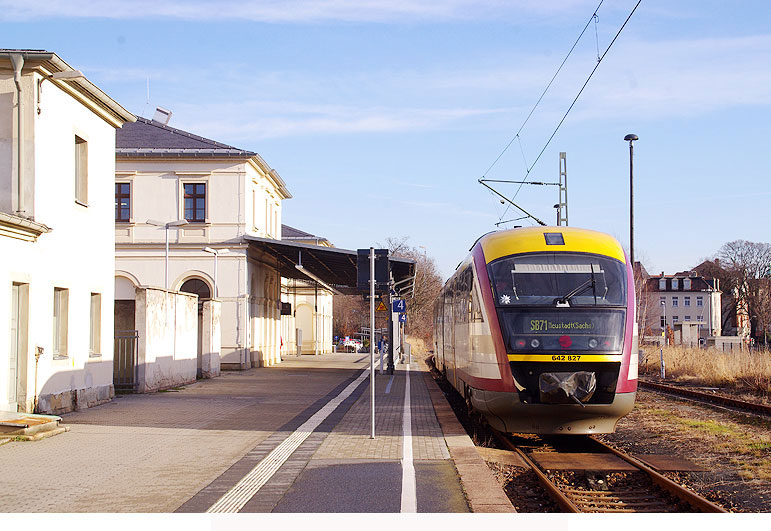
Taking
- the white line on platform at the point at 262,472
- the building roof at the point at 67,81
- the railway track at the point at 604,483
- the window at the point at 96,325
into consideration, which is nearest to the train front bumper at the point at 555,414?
the railway track at the point at 604,483

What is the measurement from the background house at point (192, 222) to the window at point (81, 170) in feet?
56.7

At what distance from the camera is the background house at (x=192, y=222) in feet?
117

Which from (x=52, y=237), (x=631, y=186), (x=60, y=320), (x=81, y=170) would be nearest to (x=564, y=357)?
(x=52, y=237)

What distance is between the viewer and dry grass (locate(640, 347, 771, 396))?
72.7 ft

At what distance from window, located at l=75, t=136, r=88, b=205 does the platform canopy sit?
11371 millimetres

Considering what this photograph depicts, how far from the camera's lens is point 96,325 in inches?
735

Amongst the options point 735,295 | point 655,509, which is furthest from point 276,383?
point 735,295

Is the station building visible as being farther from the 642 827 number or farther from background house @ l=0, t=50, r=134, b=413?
the 642 827 number

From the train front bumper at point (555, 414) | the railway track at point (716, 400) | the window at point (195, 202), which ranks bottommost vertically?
the railway track at point (716, 400)

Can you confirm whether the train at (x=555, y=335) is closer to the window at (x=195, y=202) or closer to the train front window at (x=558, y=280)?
the train front window at (x=558, y=280)

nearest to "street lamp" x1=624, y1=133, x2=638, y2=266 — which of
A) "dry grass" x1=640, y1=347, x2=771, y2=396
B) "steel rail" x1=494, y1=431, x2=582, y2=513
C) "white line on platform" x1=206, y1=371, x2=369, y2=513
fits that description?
"dry grass" x1=640, y1=347, x2=771, y2=396

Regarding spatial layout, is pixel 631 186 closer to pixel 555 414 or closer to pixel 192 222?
pixel 192 222

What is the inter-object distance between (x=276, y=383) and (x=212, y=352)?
295 cm
